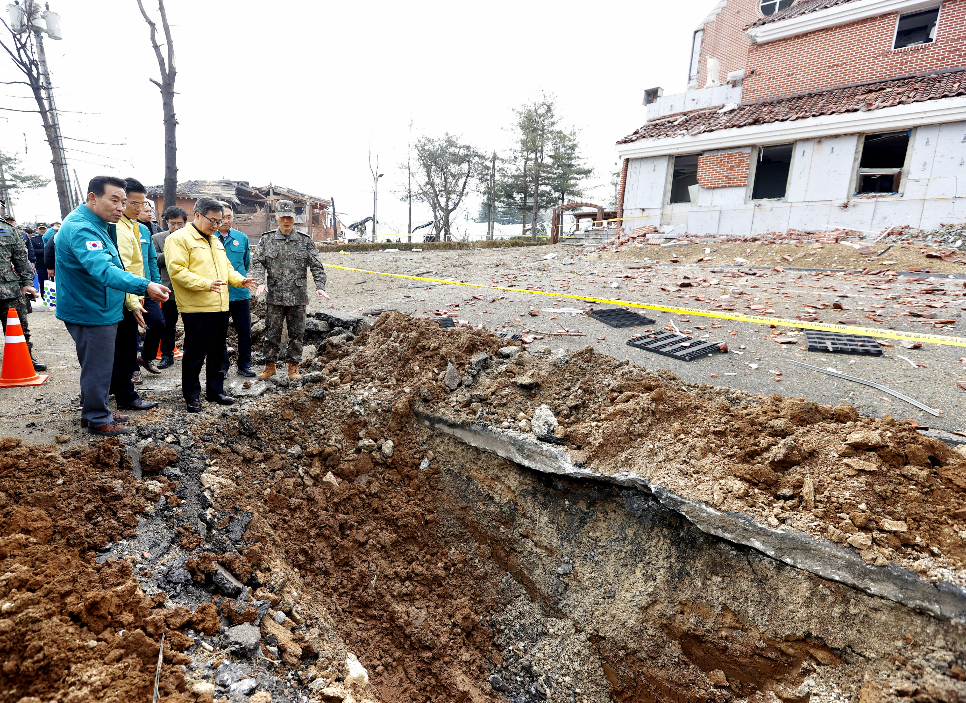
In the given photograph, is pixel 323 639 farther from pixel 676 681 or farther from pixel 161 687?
pixel 676 681

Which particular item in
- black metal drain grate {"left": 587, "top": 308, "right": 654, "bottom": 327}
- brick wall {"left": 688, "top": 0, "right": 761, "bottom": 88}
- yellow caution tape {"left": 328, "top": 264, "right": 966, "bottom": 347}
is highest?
brick wall {"left": 688, "top": 0, "right": 761, "bottom": 88}

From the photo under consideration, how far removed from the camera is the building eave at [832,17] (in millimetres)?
11141

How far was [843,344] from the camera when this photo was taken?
4633mm

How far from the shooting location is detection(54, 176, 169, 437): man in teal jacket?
10.7 ft

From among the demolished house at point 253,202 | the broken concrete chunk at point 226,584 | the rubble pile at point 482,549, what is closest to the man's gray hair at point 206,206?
the rubble pile at point 482,549

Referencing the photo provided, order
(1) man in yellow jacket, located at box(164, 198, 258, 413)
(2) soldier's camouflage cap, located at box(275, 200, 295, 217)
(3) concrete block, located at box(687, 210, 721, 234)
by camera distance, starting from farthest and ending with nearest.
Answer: (3) concrete block, located at box(687, 210, 721, 234)
(2) soldier's camouflage cap, located at box(275, 200, 295, 217)
(1) man in yellow jacket, located at box(164, 198, 258, 413)

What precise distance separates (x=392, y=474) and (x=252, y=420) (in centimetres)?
138

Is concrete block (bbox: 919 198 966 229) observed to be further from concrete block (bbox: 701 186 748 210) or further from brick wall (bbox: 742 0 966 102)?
brick wall (bbox: 742 0 966 102)

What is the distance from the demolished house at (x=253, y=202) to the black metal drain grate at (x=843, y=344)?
24748 millimetres

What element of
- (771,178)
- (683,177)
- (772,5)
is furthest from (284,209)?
(772,5)

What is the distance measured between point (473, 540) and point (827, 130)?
1277 centimetres

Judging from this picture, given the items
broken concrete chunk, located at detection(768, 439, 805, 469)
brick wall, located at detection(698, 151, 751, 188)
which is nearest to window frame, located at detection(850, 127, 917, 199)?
brick wall, located at detection(698, 151, 751, 188)

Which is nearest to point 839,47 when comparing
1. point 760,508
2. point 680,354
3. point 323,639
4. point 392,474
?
point 680,354

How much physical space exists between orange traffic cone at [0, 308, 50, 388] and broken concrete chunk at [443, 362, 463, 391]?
167 inches
